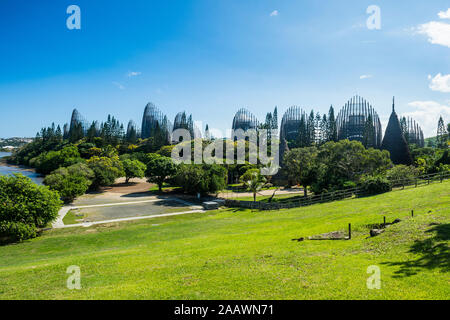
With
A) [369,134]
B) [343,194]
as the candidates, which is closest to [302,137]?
[369,134]

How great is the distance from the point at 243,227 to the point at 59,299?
1182cm

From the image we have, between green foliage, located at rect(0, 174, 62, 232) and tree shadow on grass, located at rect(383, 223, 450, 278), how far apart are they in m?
21.6

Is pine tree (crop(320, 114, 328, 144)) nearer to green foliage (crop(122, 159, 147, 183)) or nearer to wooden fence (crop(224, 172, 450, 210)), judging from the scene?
wooden fence (crop(224, 172, 450, 210))

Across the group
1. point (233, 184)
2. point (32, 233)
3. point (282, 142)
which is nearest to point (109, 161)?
point (233, 184)

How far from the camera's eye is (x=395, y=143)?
35031 millimetres

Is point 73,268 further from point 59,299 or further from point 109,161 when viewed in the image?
Result: point 109,161

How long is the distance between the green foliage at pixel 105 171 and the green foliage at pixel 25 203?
21.3m

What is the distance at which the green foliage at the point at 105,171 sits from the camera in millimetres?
41188

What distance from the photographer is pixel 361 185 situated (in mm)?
24719

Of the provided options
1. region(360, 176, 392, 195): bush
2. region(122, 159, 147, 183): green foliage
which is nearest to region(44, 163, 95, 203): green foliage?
region(122, 159, 147, 183): green foliage

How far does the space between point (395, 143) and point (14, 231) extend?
41.5 metres

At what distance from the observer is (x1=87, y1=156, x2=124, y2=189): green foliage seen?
1622 inches

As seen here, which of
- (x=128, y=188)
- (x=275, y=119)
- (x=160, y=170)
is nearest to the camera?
(x=160, y=170)

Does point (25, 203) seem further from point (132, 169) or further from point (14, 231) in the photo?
point (132, 169)
